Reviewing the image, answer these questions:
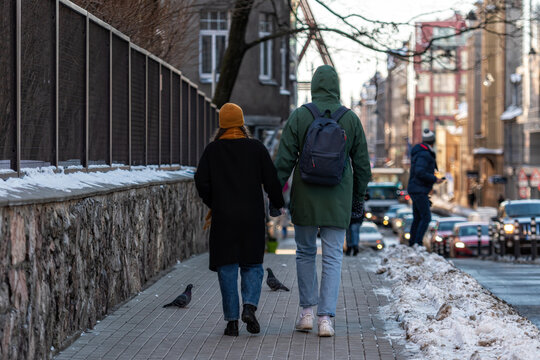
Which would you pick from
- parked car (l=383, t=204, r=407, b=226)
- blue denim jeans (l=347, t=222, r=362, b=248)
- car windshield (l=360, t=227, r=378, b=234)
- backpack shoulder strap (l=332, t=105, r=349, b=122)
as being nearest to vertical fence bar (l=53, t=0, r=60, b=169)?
backpack shoulder strap (l=332, t=105, r=349, b=122)

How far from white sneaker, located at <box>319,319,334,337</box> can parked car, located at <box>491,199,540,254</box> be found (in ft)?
64.8

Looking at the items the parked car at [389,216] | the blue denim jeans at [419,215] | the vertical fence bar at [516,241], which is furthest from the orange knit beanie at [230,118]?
the parked car at [389,216]

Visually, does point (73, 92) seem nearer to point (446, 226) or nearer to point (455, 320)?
point (455, 320)

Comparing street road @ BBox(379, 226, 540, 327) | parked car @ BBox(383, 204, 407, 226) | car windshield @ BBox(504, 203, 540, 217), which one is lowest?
parked car @ BBox(383, 204, 407, 226)

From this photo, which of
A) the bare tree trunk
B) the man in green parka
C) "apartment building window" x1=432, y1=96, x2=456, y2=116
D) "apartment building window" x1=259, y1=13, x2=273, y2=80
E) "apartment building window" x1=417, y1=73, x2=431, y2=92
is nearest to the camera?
the man in green parka

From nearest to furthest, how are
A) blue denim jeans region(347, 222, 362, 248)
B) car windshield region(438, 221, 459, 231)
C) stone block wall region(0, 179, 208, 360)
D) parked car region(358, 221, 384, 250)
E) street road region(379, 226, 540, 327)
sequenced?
stone block wall region(0, 179, 208, 360) < street road region(379, 226, 540, 327) < blue denim jeans region(347, 222, 362, 248) < car windshield region(438, 221, 459, 231) < parked car region(358, 221, 384, 250)

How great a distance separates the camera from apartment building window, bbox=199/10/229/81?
3434 cm

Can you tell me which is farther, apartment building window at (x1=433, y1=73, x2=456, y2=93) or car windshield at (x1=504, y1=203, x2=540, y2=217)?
apartment building window at (x1=433, y1=73, x2=456, y2=93)

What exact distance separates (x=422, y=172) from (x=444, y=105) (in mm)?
139826

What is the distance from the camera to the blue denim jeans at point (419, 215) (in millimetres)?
16141

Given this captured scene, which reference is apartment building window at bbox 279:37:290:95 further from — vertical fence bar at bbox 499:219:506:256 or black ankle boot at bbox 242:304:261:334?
black ankle boot at bbox 242:304:261:334

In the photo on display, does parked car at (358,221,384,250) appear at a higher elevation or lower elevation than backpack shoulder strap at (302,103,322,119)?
lower

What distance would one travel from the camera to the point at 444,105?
154000 millimetres

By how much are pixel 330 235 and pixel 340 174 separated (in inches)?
18.7
